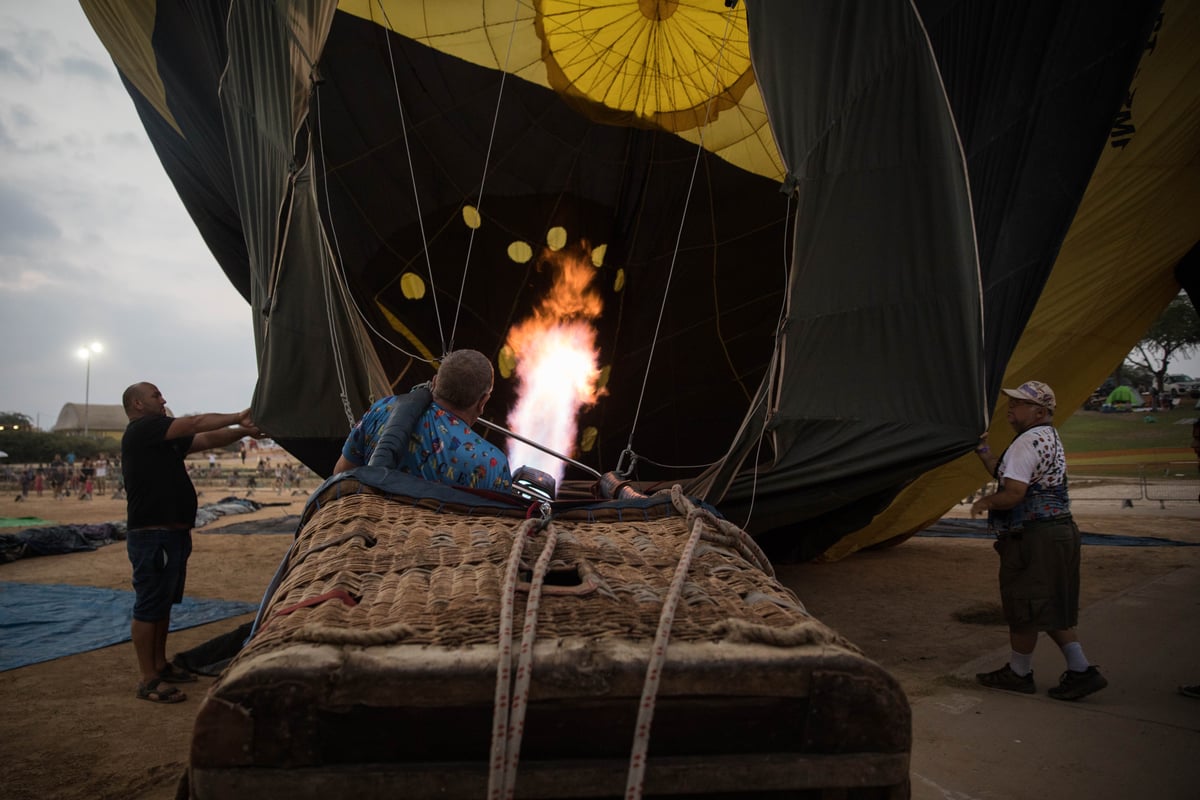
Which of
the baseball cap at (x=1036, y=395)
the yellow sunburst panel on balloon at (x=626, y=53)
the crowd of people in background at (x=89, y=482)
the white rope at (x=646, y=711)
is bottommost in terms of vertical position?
the crowd of people in background at (x=89, y=482)

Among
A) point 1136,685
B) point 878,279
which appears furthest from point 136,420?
point 1136,685

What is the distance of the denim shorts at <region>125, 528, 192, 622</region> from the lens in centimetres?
346

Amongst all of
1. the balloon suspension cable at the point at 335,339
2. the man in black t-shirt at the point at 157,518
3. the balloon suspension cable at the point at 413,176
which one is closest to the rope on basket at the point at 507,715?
the man in black t-shirt at the point at 157,518

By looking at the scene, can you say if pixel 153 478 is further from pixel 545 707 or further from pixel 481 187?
pixel 545 707

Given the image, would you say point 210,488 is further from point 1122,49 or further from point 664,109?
point 1122,49

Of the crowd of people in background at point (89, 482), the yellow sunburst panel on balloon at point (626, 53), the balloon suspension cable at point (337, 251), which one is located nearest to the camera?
the balloon suspension cable at point (337, 251)

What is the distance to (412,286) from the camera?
5688 millimetres

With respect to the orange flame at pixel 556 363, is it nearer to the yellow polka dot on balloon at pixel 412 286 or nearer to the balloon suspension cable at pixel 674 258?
the balloon suspension cable at pixel 674 258

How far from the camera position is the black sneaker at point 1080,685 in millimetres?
3092

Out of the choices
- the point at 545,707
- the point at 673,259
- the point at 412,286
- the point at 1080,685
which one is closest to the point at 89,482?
the point at 412,286

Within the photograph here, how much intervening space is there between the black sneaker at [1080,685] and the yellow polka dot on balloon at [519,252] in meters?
4.34

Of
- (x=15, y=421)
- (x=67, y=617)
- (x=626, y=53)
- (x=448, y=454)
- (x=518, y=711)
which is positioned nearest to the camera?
(x=518, y=711)

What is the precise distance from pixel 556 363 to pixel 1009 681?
12.4 feet

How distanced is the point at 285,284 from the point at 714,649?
4.29 metres
